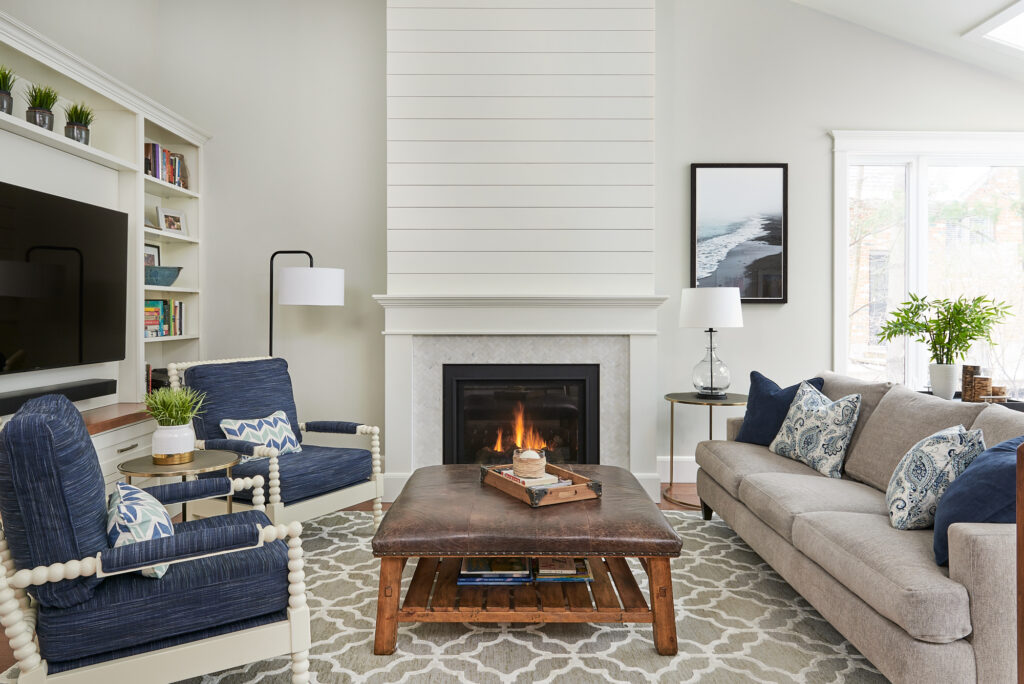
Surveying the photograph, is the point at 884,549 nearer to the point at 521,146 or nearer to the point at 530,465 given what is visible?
the point at 530,465

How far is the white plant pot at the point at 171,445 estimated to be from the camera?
2.57 m

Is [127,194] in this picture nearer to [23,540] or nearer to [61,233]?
[61,233]

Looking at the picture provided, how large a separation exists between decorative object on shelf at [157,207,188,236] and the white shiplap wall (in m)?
1.47

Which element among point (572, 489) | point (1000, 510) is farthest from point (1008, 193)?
point (572, 489)

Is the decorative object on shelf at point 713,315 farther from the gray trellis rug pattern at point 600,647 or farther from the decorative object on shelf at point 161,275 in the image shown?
the decorative object on shelf at point 161,275

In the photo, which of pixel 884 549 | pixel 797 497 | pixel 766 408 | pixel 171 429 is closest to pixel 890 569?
pixel 884 549

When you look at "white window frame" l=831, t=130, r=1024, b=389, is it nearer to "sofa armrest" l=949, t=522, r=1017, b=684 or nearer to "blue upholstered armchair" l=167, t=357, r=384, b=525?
"sofa armrest" l=949, t=522, r=1017, b=684

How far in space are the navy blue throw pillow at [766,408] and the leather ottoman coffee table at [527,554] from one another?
1.37m

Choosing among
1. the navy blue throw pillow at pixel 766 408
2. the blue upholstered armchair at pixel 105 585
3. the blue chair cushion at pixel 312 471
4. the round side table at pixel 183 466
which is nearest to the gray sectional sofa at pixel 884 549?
the navy blue throw pillow at pixel 766 408

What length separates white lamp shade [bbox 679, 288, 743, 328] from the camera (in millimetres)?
3867

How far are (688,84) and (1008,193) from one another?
2.34 metres

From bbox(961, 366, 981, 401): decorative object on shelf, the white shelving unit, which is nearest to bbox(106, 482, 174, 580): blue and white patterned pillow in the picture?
the white shelving unit

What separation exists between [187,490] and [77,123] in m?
2.14

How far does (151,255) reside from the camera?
4.11 m
